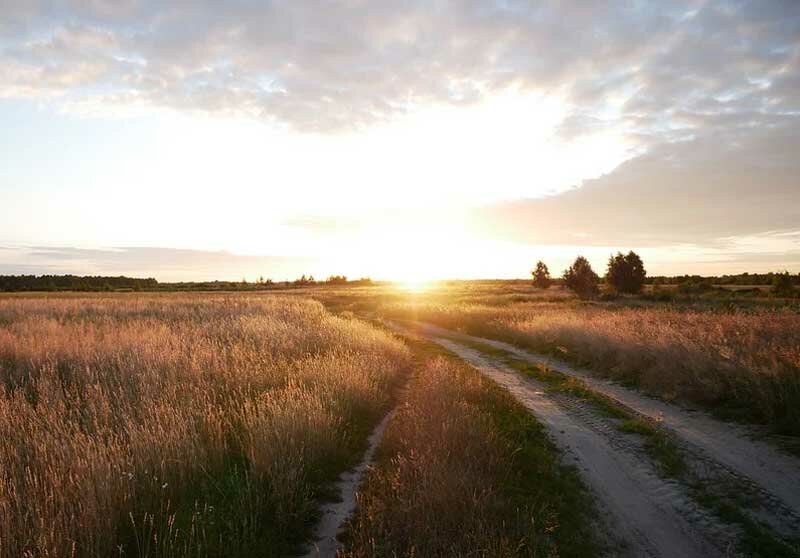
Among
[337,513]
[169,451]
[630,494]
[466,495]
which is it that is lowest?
[337,513]

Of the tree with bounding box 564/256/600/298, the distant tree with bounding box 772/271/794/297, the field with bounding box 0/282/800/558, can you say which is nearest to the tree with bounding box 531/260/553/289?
the tree with bounding box 564/256/600/298

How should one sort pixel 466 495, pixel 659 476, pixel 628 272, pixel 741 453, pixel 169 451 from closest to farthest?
pixel 466 495
pixel 169 451
pixel 659 476
pixel 741 453
pixel 628 272

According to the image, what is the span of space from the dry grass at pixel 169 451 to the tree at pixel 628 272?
5902 centimetres

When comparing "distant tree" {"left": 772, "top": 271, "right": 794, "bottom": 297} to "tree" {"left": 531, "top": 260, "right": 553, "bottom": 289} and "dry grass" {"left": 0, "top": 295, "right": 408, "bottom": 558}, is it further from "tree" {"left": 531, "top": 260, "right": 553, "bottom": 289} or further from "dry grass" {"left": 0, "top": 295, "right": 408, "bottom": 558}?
"dry grass" {"left": 0, "top": 295, "right": 408, "bottom": 558}

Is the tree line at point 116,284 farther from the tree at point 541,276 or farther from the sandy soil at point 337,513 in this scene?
the sandy soil at point 337,513

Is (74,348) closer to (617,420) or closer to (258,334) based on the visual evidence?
(258,334)

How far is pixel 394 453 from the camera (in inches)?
336

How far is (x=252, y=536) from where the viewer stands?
213 inches

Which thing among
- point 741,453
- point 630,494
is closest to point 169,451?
point 630,494

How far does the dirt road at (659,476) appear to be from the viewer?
5766 mm

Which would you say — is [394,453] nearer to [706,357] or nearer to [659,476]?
[659,476]

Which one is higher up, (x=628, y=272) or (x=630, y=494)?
(x=628, y=272)

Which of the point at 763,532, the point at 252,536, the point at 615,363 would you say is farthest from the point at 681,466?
the point at 615,363

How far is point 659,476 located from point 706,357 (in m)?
6.80
